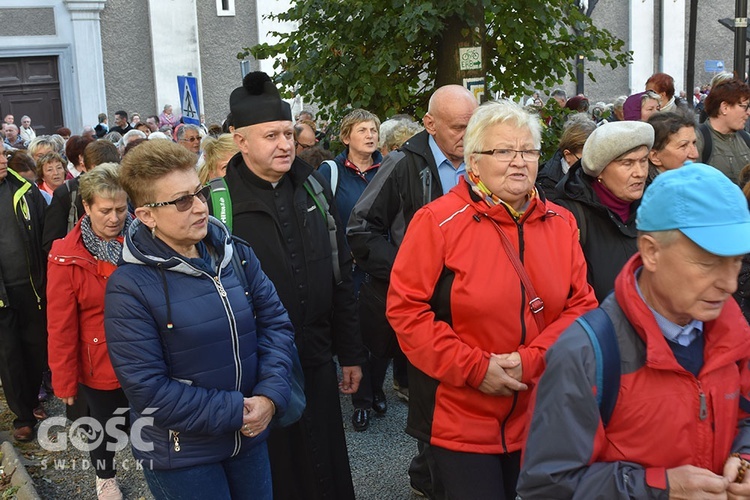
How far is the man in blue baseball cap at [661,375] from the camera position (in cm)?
207

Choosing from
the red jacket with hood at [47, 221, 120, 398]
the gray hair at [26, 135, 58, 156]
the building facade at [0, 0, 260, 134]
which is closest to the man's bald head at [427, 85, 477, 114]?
the red jacket with hood at [47, 221, 120, 398]

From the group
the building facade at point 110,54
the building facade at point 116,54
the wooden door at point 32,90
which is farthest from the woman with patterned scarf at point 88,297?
the wooden door at point 32,90

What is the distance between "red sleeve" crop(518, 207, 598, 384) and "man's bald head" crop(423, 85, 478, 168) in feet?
3.78

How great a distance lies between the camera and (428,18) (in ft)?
24.4

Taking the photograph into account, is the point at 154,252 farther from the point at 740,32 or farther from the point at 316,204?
the point at 740,32

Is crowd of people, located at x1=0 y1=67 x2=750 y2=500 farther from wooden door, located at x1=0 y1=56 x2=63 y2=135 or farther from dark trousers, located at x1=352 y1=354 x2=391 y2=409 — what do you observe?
wooden door, located at x1=0 y1=56 x2=63 y2=135

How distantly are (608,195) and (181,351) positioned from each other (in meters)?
2.12

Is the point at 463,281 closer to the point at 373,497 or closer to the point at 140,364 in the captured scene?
the point at 140,364

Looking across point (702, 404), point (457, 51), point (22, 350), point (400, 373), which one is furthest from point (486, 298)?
point (457, 51)

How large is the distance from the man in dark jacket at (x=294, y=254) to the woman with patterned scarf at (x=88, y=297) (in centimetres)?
106

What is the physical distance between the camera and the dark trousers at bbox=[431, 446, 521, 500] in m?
3.21

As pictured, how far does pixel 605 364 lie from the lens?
2.12 metres

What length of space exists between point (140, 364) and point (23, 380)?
152 inches

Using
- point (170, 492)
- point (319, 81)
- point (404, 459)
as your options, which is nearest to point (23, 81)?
point (319, 81)
